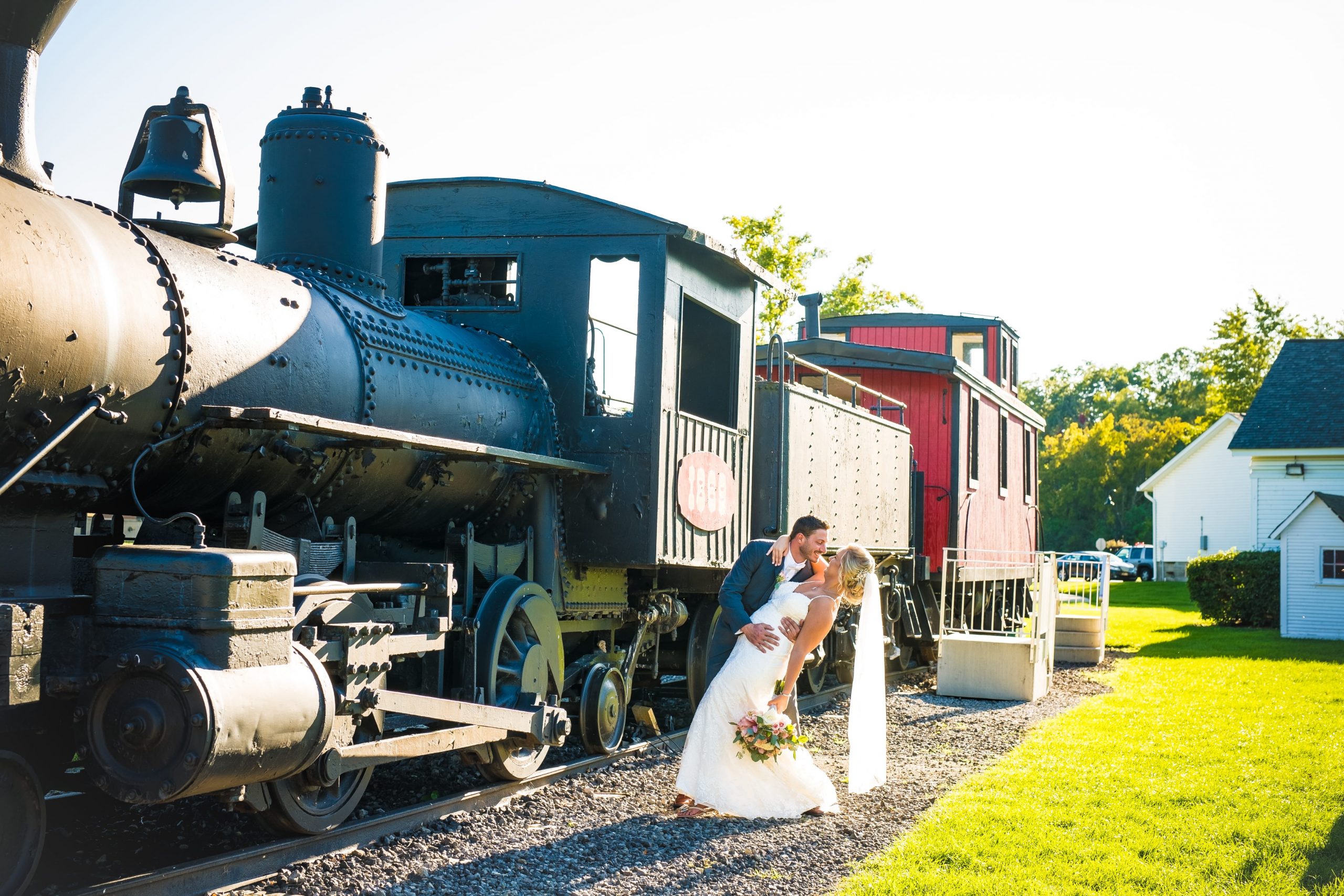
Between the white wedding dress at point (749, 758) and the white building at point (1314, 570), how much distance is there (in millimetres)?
21304

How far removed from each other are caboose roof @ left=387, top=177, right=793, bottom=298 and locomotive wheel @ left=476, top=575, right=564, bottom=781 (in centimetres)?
250

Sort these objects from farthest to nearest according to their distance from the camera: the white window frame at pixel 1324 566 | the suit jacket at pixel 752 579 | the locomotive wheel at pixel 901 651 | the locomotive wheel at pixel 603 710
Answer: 1. the white window frame at pixel 1324 566
2. the locomotive wheel at pixel 901 651
3. the locomotive wheel at pixel 603 710
4. the suit jacket at pixel 752 579

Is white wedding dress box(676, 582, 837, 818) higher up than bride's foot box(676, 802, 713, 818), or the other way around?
white wedding dress box(676, 582, 837, 818)

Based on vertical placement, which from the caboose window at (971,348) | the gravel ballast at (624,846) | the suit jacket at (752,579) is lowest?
the gravel ballast at (624,846)

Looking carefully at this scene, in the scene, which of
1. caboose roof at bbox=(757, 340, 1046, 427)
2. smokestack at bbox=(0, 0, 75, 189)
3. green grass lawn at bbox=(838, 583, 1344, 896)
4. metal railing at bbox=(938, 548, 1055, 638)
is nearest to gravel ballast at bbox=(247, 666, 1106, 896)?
green grass lawn at bbox=(838, 583, 1344, 896)

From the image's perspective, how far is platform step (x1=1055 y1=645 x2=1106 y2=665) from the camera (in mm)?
17312

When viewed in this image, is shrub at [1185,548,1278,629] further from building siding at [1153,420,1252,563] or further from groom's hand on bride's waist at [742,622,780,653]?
groom's hand on bride's waist at [742,622,780,653]

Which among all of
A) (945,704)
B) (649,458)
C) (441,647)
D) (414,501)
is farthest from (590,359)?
(945,704)

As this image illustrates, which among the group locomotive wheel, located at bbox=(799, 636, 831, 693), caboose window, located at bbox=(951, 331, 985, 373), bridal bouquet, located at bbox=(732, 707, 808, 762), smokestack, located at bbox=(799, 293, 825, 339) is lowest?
locomotive wheel, located at bbox=(799, 636, 831, 693)

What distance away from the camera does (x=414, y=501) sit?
653cm

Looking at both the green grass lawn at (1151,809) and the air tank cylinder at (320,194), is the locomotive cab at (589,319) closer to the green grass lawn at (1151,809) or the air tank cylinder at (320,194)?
the air tank cylinder at (320,194)

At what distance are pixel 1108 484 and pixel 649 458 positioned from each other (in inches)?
2672

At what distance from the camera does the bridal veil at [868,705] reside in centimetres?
728

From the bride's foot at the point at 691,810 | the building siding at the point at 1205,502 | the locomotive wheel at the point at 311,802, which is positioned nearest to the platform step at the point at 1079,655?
the bride's foot at the point at 691,810
